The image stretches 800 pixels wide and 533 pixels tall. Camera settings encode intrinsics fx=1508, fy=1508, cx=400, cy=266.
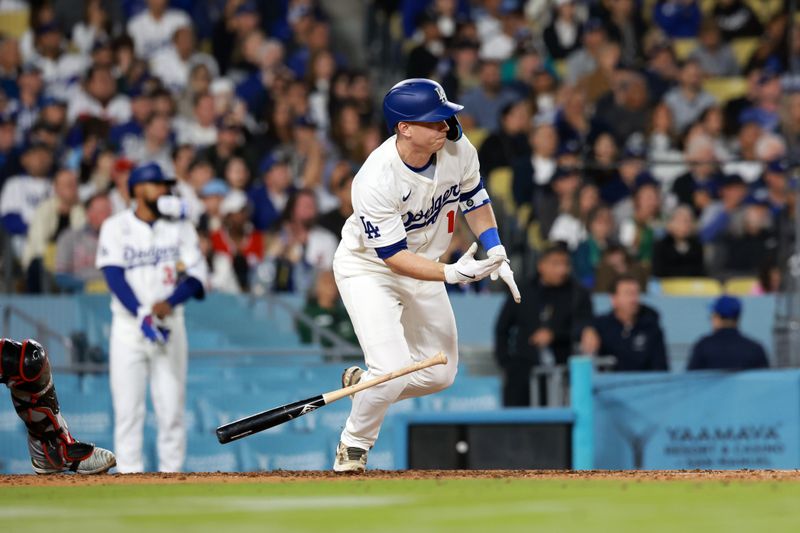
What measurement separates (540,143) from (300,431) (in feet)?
14.8

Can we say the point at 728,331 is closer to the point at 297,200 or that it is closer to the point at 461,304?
the point at 461,304

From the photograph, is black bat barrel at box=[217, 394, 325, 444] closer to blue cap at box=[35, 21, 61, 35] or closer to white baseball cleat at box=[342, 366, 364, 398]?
white baseball cleat at box=[342, 366, 364, 398]

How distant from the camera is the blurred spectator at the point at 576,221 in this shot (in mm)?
12750

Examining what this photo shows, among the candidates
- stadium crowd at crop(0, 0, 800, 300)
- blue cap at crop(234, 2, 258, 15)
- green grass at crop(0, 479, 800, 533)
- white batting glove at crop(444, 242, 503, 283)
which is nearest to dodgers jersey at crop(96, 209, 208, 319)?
stadium crowd at crop(0, 0, 800, 300)

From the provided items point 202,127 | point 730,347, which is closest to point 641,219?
point 730,347

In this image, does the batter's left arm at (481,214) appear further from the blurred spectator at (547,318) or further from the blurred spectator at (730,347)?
the blurred spectator at (730,347)

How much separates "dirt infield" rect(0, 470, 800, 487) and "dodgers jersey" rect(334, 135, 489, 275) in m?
1.08

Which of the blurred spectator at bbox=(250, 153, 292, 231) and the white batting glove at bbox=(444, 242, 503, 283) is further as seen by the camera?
the blurred spectator at bbox=(250, 153, 292, 231)

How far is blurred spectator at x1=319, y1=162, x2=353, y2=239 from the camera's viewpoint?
1330 centimetres

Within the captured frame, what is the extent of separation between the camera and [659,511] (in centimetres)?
551

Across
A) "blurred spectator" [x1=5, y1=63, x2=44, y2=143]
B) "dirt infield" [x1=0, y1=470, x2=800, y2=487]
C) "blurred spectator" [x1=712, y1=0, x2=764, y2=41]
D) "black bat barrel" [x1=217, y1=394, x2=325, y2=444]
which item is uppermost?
"blurred spectator" [x1=712, y1=0, x2=764, y2=41]

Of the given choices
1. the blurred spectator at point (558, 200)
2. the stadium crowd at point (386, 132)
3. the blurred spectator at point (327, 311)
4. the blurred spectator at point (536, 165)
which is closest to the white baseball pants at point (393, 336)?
the stadium crowd at point (386, 132)

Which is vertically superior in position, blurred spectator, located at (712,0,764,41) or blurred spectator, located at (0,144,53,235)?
blurred spectator, located at (712,0,764,41)

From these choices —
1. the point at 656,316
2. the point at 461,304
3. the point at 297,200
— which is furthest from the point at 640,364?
the point at 297,200
